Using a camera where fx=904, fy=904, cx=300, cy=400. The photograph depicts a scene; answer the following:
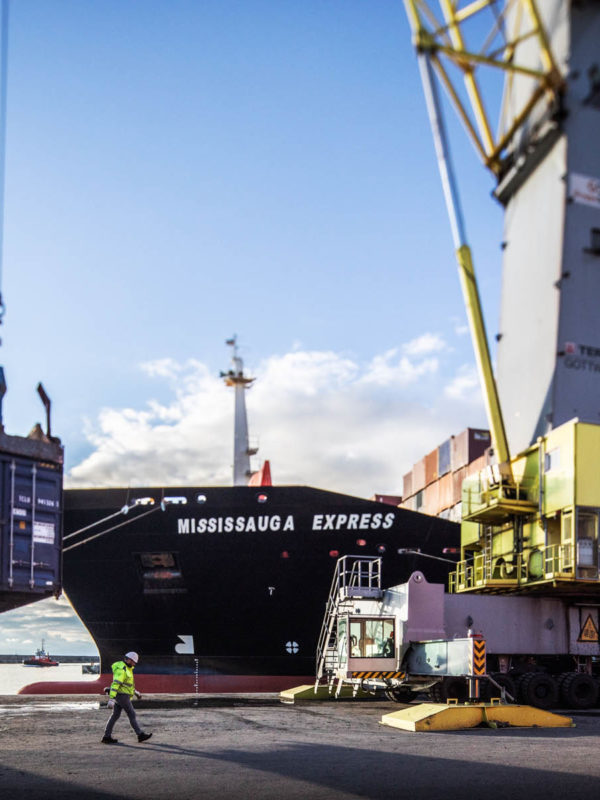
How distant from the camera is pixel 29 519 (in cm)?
1608

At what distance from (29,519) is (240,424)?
18909mm

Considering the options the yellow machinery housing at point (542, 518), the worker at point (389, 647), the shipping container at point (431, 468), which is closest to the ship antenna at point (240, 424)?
the shipping container at point (431, 468)

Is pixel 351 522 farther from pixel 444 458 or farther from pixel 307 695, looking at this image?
pixel 444 458

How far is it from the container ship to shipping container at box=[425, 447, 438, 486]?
327 inches

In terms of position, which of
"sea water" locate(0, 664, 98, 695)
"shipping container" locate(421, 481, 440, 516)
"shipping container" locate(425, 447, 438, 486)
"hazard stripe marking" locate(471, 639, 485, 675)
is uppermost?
"shipping container" locate(425, 447, 438, 486)

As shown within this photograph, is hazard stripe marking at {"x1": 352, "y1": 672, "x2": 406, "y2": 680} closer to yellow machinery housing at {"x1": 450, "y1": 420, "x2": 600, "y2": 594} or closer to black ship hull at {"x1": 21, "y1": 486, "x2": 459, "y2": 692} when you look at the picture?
yellow machinery housing at {"x1": 450, "y1": 420, "x2": 600, "y2": 594}

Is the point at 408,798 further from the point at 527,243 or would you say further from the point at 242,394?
the point at 242,394

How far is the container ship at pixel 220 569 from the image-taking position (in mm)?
24625

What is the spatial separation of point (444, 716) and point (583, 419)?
9666 mm

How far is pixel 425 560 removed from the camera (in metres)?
26.0

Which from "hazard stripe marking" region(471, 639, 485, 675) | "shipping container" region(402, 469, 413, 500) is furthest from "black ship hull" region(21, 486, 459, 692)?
"shipping container" region(402, 469, 413, 500)

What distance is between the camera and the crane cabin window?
64.0 ft

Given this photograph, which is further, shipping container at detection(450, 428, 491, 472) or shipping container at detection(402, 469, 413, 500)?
shipping container at detection(402, 469, 413, 500)

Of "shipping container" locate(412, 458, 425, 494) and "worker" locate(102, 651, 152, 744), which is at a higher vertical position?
"shipping container" locate(412, 458, 425, 494)
